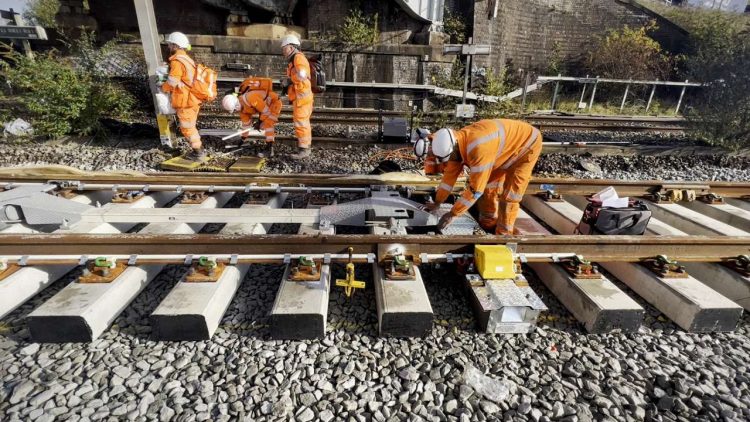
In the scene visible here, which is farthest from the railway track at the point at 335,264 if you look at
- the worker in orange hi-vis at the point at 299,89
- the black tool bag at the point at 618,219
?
the worker in orange hi-vis at the point at 299,89

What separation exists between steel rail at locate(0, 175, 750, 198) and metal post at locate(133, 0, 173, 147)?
7.87 ft

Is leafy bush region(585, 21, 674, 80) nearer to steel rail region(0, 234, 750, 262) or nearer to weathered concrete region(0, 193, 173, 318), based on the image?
steel rail region(0, 234, 750, 262)

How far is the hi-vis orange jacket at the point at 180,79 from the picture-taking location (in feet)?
20.6

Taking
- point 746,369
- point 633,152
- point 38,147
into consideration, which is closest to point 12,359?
point 746,369

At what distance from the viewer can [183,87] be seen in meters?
6.42

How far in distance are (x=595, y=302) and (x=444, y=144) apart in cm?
181

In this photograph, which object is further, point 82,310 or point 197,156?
point 197,156

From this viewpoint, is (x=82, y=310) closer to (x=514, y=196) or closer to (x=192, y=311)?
(x=192, y=311)

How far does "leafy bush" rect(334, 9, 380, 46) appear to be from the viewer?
42.3ft

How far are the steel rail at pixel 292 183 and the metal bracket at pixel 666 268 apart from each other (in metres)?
1.79

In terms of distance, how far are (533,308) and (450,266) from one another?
1.01 meters

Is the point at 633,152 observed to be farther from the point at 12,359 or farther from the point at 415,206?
the point at 12,359

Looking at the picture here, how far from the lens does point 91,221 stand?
3.56 meters

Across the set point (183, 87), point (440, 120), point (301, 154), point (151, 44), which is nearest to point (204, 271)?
point (301, 154)
